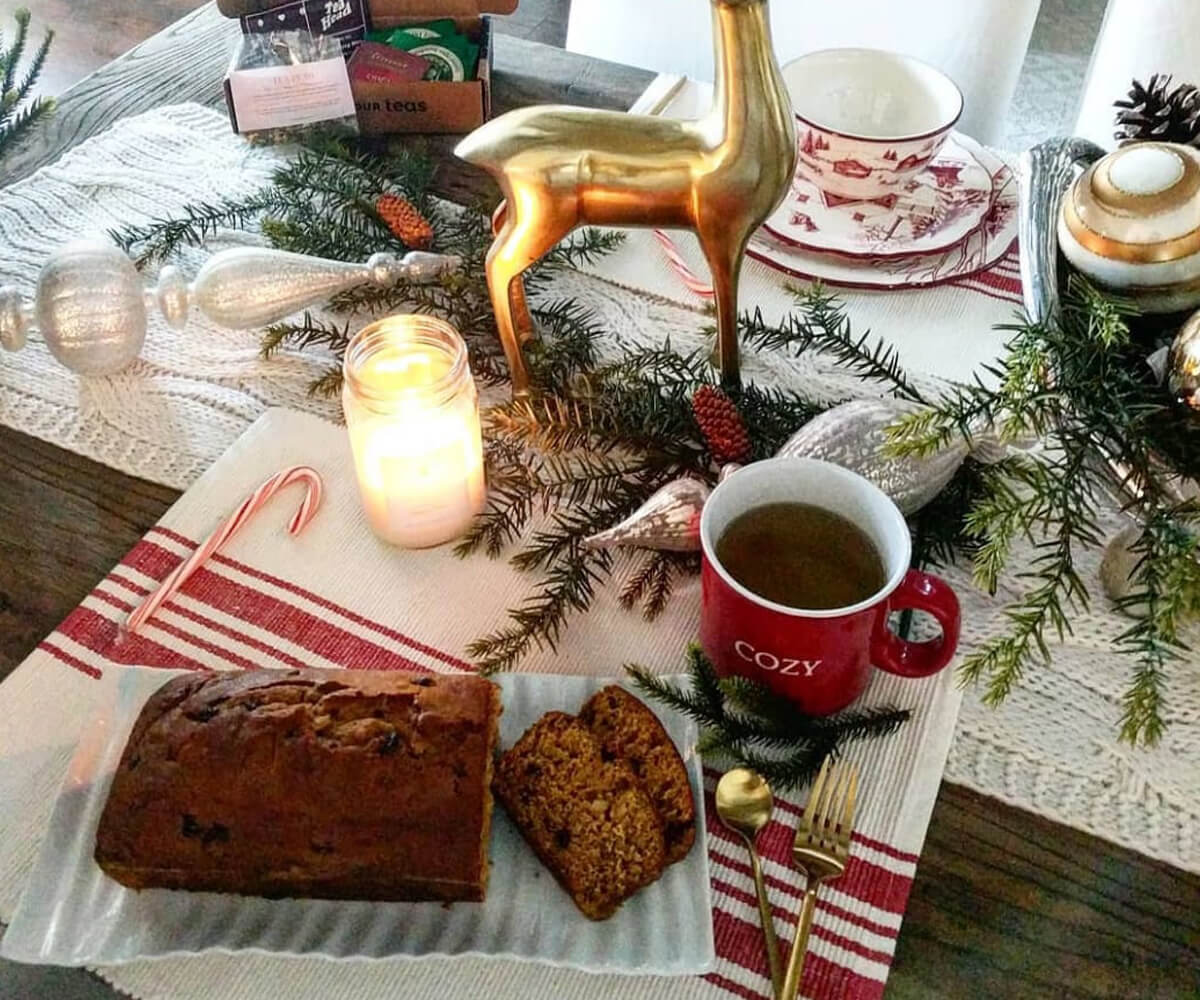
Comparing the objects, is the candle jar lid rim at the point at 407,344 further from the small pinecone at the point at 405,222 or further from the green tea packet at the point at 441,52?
the green tea packet at the point at 441,52

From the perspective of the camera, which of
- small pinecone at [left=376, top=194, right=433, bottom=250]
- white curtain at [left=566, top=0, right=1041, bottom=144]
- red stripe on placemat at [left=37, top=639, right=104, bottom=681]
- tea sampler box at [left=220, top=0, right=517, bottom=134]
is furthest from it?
white curtain at [left=566, top=0, right=1041, bottom=144]

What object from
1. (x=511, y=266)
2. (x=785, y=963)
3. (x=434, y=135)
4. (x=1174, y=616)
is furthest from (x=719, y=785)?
(x=434, y=135)

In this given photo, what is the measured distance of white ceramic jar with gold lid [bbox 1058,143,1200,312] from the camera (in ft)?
1.94

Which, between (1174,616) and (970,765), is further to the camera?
(970,765)

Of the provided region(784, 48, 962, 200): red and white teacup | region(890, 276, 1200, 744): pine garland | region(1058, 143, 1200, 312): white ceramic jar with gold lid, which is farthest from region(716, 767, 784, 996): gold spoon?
region(784, 48, 962, 200): red and white teacup

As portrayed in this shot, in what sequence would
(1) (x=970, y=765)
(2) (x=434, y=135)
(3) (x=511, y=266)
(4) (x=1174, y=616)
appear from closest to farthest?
(4) (x=1174, y=616) → (1) (x=970, y=765) → (3) (x=511, y=266) → (2) (x=434, y=135)

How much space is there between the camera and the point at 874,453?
578 mm

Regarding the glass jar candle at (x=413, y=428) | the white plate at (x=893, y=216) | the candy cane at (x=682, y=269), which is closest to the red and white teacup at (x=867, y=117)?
the white plate at (x=893, y=216)

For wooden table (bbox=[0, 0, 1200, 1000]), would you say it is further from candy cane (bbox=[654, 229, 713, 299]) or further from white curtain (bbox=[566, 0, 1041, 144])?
white curtain (bbox=[566, 0, 1041, 144])

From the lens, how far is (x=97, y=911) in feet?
1.51

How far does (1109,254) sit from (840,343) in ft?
0.51

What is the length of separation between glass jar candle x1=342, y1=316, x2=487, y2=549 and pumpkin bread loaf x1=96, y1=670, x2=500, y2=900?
16 centimetres

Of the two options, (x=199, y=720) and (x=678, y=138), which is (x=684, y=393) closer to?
(x=678, y=138)

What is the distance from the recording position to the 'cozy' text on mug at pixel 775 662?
19.9 inches
